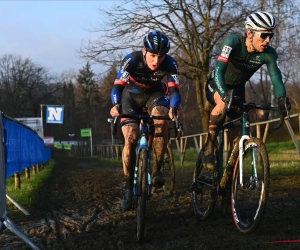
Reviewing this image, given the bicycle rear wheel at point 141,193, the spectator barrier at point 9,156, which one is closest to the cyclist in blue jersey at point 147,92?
the bicycle rear wheel at point 141,193

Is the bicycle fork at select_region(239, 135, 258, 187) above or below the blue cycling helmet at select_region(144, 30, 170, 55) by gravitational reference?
below

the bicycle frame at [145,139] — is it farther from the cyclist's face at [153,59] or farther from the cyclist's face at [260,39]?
the cyclist's face at [260,39]

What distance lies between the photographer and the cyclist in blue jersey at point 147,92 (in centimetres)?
579

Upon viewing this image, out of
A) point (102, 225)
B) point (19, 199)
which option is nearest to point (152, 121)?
point (102, 225)

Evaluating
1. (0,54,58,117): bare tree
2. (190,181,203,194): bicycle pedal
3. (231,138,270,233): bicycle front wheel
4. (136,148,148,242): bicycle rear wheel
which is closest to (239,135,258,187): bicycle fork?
(231,138,270,233): bicycle front wheel

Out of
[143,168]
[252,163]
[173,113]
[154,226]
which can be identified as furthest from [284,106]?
[154,226]

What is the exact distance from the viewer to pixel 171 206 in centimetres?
677

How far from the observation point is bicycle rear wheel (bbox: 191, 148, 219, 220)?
566 cm

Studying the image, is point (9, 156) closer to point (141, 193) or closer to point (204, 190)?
point (204, 190)

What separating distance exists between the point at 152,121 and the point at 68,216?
1.80m

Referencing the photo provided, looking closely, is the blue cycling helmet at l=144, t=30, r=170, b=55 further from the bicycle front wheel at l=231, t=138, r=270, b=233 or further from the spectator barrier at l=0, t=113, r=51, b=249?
the spectator barrier at l=0, t=113, r=51, b=249

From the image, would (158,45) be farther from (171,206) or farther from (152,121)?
(171,206)

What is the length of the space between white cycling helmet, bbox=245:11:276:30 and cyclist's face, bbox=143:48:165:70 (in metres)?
1.14

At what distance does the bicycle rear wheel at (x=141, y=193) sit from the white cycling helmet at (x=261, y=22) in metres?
1.67
